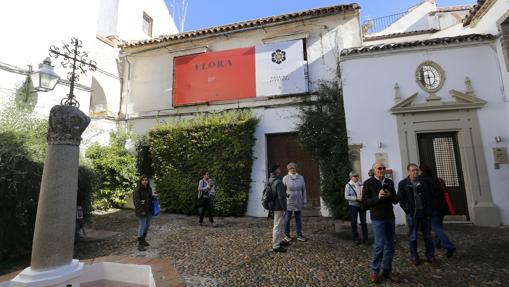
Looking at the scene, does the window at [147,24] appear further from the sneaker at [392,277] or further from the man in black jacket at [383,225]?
the sneaker at [392,277]

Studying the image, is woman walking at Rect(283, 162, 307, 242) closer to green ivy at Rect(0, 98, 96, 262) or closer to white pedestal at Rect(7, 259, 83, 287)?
white pedestal at Rect(7, 259, 83, 287)

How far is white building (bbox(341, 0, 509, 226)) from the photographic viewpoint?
7.16 metres

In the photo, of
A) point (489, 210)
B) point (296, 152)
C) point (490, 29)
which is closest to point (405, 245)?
point (489, 210)

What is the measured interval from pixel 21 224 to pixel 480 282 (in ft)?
25.1

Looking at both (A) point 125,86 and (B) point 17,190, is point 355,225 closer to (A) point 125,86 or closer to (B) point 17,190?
(B) point 17,190

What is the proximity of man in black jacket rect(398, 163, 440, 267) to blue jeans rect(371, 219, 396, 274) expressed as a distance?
0.94 metres

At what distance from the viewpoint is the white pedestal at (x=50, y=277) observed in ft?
8.34

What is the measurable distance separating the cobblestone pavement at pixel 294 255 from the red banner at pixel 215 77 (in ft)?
16.9

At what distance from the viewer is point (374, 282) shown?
375cm

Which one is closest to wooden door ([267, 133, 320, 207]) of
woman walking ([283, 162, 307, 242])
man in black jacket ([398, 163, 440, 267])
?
woman walking ([283, 162, 307, 242])

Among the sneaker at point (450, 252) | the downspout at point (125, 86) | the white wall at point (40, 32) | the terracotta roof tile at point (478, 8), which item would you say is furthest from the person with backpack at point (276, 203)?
the downspout at point (125, 86)

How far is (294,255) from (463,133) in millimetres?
6082

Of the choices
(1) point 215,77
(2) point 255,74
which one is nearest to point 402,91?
(2) point 255,74

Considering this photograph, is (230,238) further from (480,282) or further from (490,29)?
(490,29)
